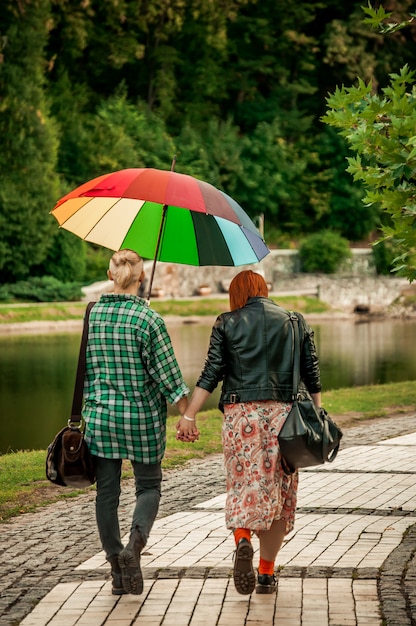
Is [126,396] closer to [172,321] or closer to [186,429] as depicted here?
[186,429]

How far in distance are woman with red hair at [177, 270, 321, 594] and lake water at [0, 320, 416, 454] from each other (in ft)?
24.2

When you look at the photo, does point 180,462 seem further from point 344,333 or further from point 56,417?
point 344,333

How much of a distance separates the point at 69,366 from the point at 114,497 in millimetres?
17341

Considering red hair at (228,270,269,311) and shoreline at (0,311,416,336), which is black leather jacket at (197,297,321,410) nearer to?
red hair at (228,270,269,311)

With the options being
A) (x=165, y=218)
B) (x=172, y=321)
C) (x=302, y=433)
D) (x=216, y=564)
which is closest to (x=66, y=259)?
(x=172, y=321)

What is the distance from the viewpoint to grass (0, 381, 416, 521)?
27.9 ft

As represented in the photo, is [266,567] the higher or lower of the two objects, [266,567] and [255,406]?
the lower

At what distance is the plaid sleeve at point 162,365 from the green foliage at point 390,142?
159 cm

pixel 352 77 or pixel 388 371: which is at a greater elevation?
pixel 352 77

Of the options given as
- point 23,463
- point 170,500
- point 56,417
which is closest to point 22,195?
point 56,417

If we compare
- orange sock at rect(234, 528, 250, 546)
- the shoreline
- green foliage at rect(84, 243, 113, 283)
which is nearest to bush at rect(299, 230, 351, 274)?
the shoreline

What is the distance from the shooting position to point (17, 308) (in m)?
33.4

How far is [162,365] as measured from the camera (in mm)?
5352

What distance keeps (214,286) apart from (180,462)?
32.4 metres
